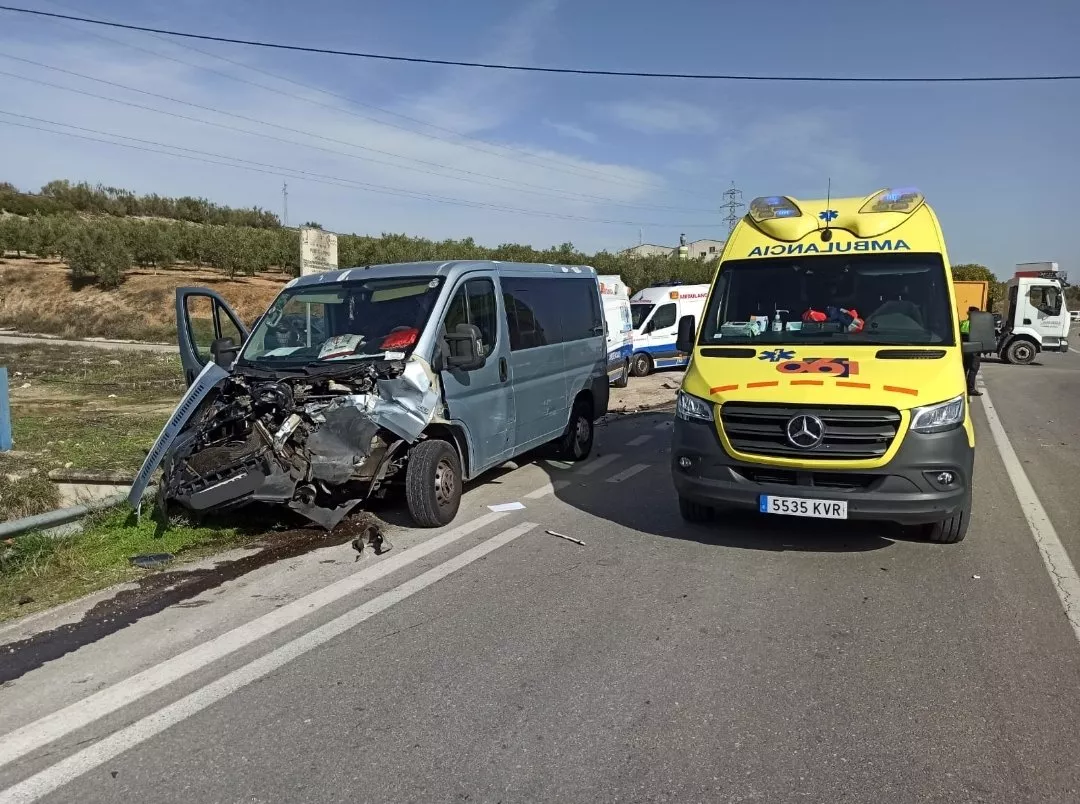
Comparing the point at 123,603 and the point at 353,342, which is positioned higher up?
the point at 353,342

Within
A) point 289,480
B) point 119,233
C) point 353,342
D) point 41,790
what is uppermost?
point 119,233

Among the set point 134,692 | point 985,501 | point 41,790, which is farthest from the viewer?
point 985,501

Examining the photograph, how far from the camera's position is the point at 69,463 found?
8445mm

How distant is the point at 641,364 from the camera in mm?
20141

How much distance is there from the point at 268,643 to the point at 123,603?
1.23m

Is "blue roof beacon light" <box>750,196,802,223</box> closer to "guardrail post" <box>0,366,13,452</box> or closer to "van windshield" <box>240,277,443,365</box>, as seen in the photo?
"van windshield" <box>240,277,443,365</box>

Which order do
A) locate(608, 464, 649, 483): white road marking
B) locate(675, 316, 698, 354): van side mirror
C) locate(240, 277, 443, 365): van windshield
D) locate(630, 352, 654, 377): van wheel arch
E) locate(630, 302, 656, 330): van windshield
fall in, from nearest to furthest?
locate(240, 277, 443, 365): van windshield
locate(675, 316, 698, 354): van side mirror
locate(608, 464, 649, 483): white road marking
locate(630, 352, 654, 377): van wheel arch
locate(630, 302, 656, 330): van windshield

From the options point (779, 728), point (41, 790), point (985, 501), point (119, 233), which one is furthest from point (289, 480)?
point (119, 233)

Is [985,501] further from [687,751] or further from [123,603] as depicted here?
[123,603]

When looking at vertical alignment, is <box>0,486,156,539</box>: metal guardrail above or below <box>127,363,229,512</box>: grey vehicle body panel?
below

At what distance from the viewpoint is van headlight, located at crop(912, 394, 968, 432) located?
15.9 ft

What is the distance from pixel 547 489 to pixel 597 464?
1.35 meters

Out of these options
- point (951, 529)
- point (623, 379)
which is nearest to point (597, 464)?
point (951, 529)

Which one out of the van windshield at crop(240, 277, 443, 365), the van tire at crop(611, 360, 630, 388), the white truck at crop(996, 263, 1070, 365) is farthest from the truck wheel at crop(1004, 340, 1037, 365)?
the van windshield at crop(240, 277, 443, 365)
